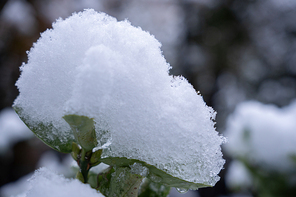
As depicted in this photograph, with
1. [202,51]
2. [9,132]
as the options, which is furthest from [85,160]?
[202,51]

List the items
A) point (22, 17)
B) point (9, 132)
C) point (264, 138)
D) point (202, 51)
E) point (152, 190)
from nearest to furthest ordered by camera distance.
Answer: point (152, 190) < point (264, 138) < point (9, 132) < point (22, 17) < point (202, 51)

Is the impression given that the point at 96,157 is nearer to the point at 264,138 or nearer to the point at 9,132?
the point at 264,138

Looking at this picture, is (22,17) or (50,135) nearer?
(50,135)

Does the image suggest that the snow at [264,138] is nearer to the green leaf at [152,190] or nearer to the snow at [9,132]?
the green leaf at [152,190]

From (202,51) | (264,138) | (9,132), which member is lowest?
(9,132)

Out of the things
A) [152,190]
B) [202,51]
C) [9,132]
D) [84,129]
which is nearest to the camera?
[84,129]

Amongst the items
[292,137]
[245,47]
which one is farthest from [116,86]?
[245,47]

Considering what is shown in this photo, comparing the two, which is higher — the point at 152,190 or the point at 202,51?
the point at 202,51
